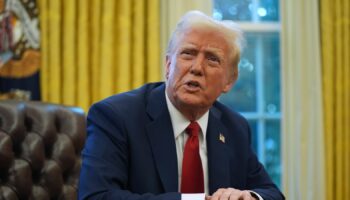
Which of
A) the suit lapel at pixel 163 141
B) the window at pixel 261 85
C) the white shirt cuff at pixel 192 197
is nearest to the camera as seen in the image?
the white shirt cuff at pixel 192 197

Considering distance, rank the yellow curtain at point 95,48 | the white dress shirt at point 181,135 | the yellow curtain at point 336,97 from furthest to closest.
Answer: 1. the yellow curtain at point 336,97
2. the yellow curtain at point 95,48
3. the white dress shirt at point 181,135

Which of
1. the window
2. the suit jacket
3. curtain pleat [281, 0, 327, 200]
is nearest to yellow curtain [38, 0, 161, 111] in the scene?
the window

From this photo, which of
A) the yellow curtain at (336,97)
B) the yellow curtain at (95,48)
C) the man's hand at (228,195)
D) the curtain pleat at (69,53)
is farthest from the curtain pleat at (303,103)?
the man's hand at (228,195)

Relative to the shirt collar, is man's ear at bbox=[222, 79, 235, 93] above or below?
above

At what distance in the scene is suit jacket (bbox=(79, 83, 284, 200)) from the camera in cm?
167

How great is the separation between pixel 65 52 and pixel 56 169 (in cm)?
171

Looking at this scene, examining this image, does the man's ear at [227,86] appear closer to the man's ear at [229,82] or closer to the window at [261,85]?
the man's ear at [229,82]

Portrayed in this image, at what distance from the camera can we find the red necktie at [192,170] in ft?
5.99

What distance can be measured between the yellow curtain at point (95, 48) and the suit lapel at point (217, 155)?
179 cm

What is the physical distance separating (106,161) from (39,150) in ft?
1.65

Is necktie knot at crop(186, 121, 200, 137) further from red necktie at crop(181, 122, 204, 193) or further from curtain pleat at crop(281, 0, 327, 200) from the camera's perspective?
curtain pleat at crop(281, 0, 327, 200)

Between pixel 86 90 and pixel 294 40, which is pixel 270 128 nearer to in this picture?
pixel 294 40

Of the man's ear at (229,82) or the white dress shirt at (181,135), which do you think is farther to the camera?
the man's ear at (229,82)

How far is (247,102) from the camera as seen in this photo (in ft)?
14.9
